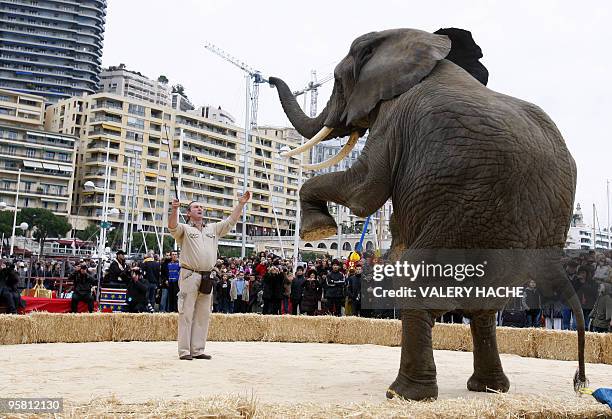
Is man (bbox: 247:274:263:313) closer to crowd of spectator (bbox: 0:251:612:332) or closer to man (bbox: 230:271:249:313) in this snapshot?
crowd of spectator (bbox: 0:251:612:332)

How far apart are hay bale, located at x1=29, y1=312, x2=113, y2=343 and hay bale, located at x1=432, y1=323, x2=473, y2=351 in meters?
5.63

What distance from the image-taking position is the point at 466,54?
618 cm

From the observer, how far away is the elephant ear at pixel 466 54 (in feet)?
20.0

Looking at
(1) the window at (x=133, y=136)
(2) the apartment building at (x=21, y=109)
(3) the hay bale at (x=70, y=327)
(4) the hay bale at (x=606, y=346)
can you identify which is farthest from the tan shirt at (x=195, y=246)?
(2) the apartment building at (x=21, y=109)

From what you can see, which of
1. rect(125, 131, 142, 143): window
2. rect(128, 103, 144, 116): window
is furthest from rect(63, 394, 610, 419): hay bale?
rect(128, 103, 144, 116): window

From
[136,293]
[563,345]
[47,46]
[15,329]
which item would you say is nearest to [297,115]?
[15,329]

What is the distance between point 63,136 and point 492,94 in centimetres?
9380

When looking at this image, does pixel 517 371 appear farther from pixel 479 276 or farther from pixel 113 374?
pixel 113 374

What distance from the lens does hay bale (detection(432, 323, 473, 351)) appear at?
1073 cm

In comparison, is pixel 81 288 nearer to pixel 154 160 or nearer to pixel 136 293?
pixel 136 293

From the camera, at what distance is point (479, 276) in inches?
187

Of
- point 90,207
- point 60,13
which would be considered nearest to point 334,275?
point 90,207

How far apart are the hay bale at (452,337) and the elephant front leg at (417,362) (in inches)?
238

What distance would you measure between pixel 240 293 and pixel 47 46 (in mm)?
129050
